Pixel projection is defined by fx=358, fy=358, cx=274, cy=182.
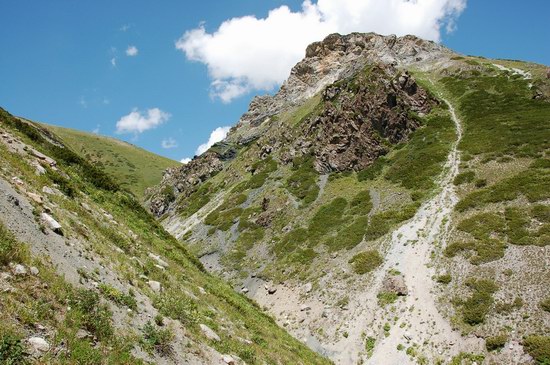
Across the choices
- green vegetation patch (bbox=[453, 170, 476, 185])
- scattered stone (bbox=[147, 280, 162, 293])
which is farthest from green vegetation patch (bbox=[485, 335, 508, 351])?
green vegetation patch (bbox=[453, 170, 476, 185])

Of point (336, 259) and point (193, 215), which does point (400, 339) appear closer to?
point (336, 259)

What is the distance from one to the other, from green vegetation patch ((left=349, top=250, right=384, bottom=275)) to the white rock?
120 feet

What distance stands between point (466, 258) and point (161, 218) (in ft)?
294

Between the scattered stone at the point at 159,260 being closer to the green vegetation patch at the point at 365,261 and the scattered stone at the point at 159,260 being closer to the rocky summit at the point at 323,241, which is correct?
A: the rocky summit at the point at 323,241

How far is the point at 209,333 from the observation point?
41.9ft

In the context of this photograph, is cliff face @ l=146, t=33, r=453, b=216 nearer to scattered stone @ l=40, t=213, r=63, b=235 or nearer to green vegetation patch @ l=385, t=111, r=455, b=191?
green vegetation patch @ l=385, t=111, r=455, b=191

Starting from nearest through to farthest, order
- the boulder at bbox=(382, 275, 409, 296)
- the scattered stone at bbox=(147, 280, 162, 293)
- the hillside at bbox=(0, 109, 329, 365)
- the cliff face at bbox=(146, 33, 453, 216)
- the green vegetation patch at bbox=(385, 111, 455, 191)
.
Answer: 1. the hillside at bbox=(0, 109, 329, 365)
2. the scattered stone at bbox=(147, 280, 162, 293)
3. the boulder at bbox=(382, 275, 409, 296)
4. the green vegetation patch at bbox=(385, 111, 455, 191)
5. the cliff face at bbox=(146, 33, 453, 216)

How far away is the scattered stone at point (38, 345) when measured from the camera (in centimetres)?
686

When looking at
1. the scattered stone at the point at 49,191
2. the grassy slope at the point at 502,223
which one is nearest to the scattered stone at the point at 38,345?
the scattered stone at the point at 49,191

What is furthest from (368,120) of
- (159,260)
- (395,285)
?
(159,260)

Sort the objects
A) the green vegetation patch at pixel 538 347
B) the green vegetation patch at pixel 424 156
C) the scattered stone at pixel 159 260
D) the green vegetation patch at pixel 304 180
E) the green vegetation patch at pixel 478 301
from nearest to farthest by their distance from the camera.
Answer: the scattered stone at pixel 159 260 < the green vegetation patch at pixel 538 347 < the green vegetation patch at pixel 478 301 < the green vegetation patch at pixel 424 156 < the green vegetation patch at pixel 304 180

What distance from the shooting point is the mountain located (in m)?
30.0

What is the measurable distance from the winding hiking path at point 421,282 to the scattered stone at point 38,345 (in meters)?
27.5

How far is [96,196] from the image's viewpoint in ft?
73.1
